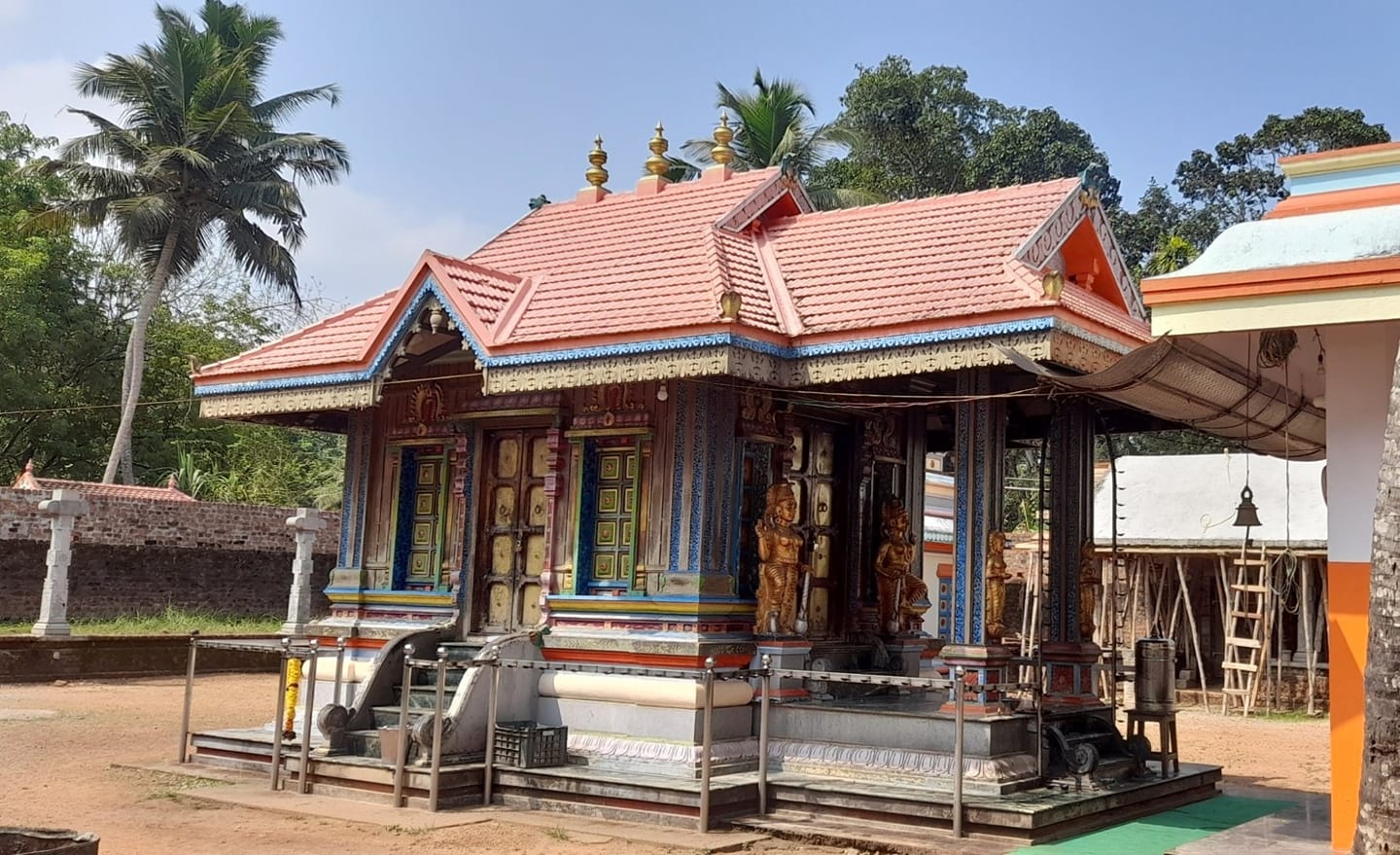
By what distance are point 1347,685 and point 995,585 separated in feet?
10.1

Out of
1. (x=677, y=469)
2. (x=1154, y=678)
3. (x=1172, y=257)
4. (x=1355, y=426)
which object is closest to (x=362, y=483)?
(x=677, y=469)

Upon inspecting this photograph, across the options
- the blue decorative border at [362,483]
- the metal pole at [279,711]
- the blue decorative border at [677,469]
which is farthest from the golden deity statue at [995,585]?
the blue decorative border at [362,483]

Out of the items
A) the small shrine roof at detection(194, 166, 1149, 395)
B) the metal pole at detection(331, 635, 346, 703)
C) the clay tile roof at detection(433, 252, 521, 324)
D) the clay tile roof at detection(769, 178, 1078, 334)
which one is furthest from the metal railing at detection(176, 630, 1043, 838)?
the clay tile roof at detection(433, 252, 521, 324)

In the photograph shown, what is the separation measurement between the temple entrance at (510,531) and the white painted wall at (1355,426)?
6454 mm

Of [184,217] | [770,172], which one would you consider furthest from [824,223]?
[184,217]

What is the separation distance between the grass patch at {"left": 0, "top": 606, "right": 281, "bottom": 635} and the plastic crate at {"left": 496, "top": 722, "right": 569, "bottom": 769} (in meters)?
12.7

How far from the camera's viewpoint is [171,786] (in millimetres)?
10359

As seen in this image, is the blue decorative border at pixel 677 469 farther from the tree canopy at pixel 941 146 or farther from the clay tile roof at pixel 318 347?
the tree canopy at pixel 941 146

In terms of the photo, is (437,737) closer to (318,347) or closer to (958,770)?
(958,770)

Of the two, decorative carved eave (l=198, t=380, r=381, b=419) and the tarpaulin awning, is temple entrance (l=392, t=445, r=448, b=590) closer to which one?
decorative carved eave (l=198, t=380, r=381, b=419)

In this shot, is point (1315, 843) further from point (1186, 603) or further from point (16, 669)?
point (16, 669)

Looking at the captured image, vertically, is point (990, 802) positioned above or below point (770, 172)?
below

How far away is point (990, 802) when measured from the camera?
8656mm

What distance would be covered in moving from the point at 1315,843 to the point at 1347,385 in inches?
97.1
